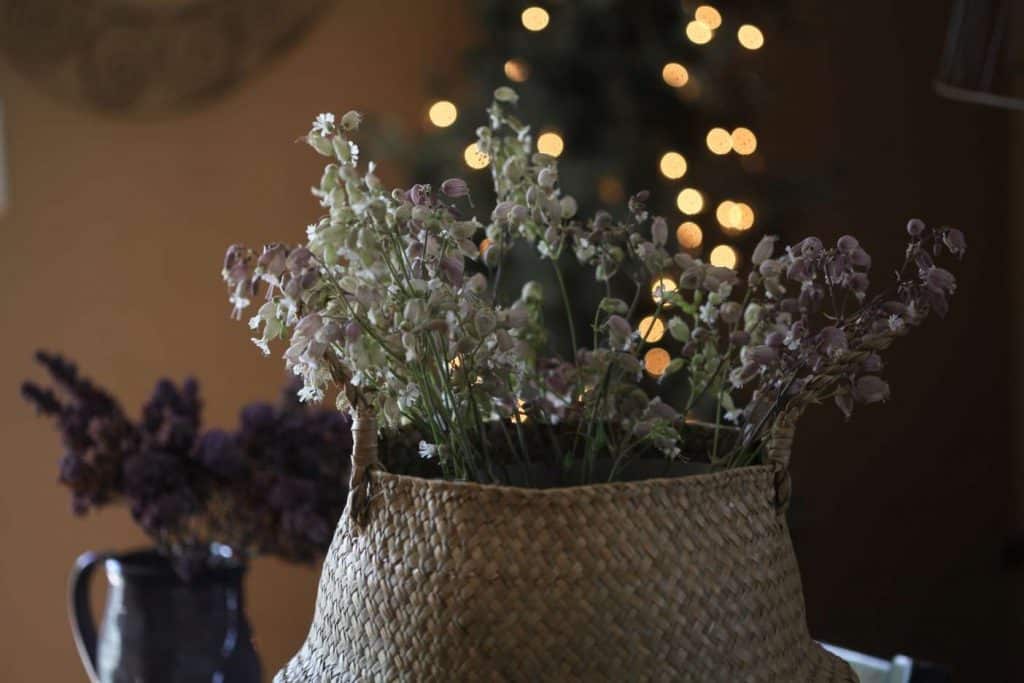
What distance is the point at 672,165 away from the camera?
2.29 metres

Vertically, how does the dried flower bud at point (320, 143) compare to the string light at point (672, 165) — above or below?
above

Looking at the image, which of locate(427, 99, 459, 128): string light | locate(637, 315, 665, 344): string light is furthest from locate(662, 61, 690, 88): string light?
locate(637, 315, 665, 344): string light

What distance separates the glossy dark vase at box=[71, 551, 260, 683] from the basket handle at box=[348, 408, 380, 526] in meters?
0.52

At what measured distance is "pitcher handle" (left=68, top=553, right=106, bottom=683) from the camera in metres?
1.28

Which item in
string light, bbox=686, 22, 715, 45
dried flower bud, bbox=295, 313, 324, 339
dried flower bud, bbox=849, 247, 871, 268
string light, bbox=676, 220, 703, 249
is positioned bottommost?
string light, bbox=676, 220, 703, 249

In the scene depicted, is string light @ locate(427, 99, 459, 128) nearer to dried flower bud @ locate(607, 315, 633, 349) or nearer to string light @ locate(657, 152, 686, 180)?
string light @ locate(657, 152, 686, 180)

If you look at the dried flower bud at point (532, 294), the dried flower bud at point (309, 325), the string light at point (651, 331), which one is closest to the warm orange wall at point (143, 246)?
the string light at point (651, 331)

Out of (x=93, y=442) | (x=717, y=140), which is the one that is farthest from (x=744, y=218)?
(x=93, y=442)

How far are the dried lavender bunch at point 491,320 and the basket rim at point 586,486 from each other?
0.14 ft

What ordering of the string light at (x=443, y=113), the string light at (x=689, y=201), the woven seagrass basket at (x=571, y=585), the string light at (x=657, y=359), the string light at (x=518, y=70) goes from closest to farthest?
1. the woven seagrass basket at (x=571, y=585)
2. the string light at (x=657, y=359)
3. the string light at (x=689, y=201)
4. the string light at (x=518, y=70)
5. the string light at (x=443, y=113)

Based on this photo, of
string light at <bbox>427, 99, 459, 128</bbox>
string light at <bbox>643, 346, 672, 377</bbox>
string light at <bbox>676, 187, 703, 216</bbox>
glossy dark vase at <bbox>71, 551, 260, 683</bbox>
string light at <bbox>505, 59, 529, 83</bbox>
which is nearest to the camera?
glossy dark vase at <bbox>71, 551, 260, 683</bbox>

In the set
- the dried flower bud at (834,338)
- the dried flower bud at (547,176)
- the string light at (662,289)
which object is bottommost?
the dried flower bud at (834,338)

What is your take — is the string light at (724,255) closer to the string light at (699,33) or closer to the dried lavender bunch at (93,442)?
the string light at (699,33)

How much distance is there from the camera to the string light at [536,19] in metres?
2.37
